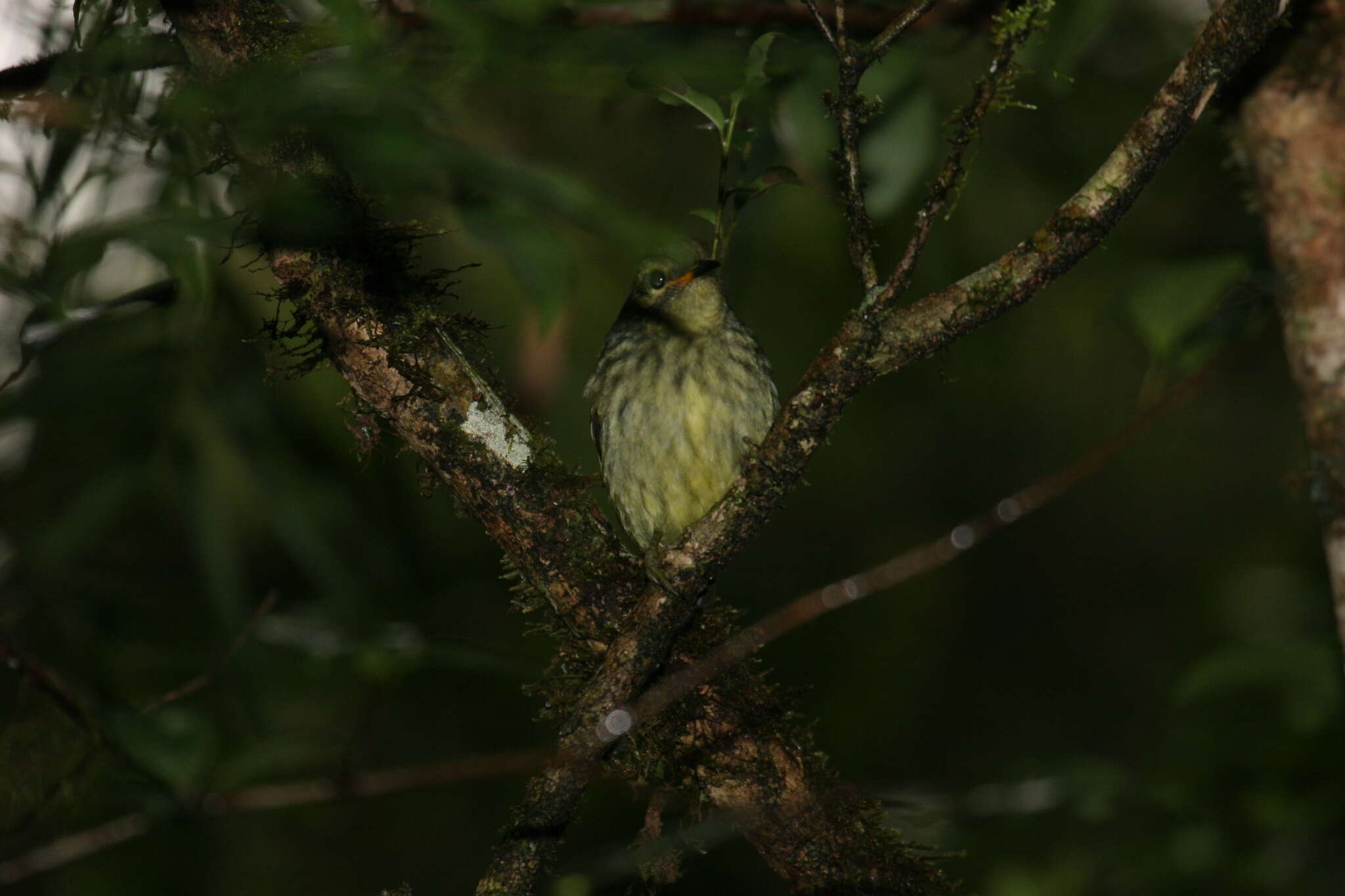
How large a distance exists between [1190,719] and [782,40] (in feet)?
8.55

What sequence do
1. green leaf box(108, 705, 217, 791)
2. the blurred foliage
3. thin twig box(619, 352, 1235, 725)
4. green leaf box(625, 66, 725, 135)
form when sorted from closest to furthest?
thin twig box(619, 352, 1235, 725) < the blurred foliage < green leaf box(625, 66, 725, 135) < green leaf box(108, 705, 217, 791)

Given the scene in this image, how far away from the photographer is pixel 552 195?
60.4 inches

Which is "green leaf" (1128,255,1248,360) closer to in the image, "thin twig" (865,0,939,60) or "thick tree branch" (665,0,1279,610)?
"thick tree branch" (665,0,1279,610)

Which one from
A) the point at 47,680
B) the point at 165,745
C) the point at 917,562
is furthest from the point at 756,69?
the point at 47,680

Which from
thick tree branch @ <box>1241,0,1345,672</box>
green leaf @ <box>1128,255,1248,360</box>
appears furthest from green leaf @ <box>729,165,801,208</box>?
thick tree branch @ <box>1241,0,1345,672</box>

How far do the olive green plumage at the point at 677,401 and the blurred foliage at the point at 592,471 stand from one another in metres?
0.36

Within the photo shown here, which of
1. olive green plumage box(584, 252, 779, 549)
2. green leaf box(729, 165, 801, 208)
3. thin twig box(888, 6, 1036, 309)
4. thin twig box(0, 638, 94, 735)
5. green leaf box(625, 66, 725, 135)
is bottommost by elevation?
thin twig box(0, 638, 94, 735)

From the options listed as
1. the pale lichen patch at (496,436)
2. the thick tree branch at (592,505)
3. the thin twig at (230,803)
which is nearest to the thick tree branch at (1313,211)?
the thick tree branch at (592,505)

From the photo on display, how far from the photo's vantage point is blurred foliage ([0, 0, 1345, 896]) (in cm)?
208

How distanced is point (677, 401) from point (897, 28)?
6.14 ft

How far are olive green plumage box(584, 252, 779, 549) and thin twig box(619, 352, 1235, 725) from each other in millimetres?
1283

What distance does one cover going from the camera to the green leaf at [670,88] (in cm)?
236

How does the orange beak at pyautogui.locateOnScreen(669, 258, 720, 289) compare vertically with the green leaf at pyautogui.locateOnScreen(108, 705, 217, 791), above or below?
above

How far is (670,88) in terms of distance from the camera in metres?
2.37
